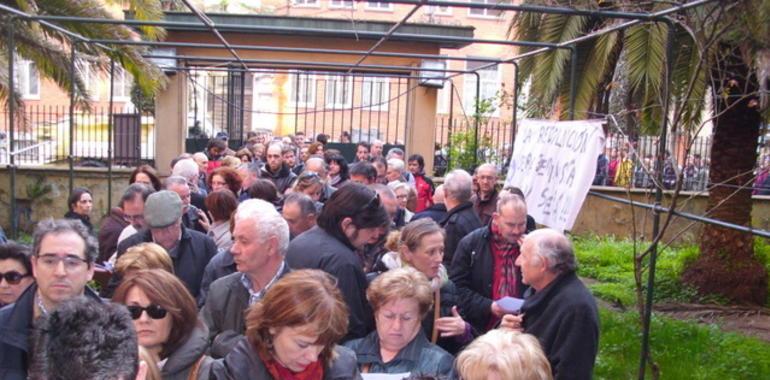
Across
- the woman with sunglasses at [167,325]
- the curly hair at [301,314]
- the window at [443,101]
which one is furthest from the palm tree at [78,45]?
the window at [443,101]

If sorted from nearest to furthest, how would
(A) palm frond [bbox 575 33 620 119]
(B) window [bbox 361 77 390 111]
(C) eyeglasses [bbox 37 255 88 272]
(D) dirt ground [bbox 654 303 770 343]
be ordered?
(C) eyeglasses [bbox 37 255 88 272] → (D) dirt ground [bbox 654 303 770 343] → (A) palm frond [bbox 575 33 620 119] → (B) window [bbox 361 77 390 111]

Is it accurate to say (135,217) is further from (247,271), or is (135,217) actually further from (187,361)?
(187,361)

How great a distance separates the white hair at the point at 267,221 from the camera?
3.77m

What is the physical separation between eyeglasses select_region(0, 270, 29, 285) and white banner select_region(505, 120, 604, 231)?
3127 mm

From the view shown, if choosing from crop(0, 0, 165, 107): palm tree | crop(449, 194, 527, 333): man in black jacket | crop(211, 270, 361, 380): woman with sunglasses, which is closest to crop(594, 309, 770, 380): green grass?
crop(449, 194, 527, 333): man in black jacket

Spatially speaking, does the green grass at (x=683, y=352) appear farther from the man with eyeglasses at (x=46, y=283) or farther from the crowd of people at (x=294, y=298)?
the man with eyeglasses at (x=46, y=283)

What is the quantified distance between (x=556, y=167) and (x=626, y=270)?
6.85m

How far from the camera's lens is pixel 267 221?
380cm

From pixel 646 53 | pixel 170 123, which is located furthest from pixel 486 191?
pixel 170 123

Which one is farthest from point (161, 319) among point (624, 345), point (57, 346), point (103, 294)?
point (624, 345)

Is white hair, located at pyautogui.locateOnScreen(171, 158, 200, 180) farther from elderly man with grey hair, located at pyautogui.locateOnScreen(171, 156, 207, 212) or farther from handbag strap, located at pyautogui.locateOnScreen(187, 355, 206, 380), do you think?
handbag strap, located at pyautogui.locateOnScreen(187, 355, 206, 380)

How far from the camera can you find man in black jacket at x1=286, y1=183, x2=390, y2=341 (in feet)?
12.8

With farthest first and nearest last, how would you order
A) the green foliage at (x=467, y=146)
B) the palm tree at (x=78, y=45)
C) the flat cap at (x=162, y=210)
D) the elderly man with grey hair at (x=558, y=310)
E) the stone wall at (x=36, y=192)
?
the green foliage at (x=467, y=146) → the stone wall at (x=36, y=192) → the palm tree at (x=78, y=45) → the flat cap at (x=162, y=210) → the elderly man with grey hair at (x=558, y=310)

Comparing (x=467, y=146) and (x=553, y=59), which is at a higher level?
(x=553, y=59)
